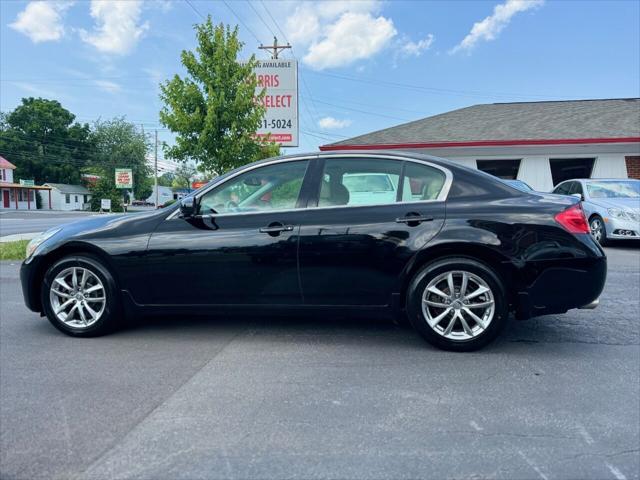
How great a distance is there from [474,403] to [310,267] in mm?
1603

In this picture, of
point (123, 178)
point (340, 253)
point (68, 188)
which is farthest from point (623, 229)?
point (68, 188)

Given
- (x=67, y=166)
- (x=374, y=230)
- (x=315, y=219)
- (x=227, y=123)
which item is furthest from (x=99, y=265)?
(x=67, y=166)

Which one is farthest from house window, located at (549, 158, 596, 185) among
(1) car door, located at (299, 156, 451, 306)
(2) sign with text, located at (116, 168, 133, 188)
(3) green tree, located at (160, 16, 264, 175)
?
(2) sign with text, located at (116, 168, 133, 188)

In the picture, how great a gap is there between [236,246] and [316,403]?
1.54 meters

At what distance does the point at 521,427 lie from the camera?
104 inches

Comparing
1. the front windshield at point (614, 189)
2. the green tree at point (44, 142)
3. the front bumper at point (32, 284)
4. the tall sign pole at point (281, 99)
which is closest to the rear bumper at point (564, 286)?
the front bumper at point (32, 284)

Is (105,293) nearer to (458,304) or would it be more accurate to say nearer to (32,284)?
(32,284)

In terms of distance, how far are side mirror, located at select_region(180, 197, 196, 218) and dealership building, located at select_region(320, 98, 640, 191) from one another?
39.8 feet

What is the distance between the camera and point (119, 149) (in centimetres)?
7275

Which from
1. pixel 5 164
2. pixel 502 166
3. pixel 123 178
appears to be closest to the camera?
pixel 502 166

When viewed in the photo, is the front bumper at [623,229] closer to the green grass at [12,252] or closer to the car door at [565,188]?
the car door at [565,188]

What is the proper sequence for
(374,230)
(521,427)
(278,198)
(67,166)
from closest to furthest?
1. (521,427)
2. (374,230)
3. (278,198)
4. (67,166)

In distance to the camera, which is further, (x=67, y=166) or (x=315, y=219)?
(x=67, y=166)

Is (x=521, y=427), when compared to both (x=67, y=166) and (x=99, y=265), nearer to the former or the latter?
(x=99, y=265)
